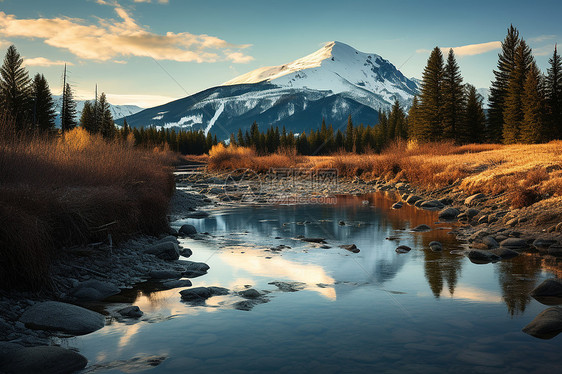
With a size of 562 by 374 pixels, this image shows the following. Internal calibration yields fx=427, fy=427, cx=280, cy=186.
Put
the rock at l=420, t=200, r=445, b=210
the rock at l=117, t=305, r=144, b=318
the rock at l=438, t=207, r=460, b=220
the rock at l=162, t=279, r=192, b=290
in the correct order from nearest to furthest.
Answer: the rock at l=117, t=305, r=144, b=318 < the rock at l=162, t=279, r=192, b=290 < the rock at l=438, t=207, r=460, b=220 < the rock at l=420, t=200, r=445, b=210

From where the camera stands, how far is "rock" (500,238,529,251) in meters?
12.4

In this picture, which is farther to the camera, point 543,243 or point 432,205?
point 432,205

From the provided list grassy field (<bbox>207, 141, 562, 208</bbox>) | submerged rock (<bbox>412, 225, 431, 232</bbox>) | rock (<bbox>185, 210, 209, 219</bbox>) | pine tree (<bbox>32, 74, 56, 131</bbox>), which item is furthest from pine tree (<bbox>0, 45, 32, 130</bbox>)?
submerged rock (<bbox>412, 225, 431, 232</bbox>)

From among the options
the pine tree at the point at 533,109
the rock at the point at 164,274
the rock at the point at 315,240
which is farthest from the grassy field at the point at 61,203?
the pine tree at the point at 533,109

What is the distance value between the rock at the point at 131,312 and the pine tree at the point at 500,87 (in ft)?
208

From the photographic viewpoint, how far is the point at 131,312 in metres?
7.58

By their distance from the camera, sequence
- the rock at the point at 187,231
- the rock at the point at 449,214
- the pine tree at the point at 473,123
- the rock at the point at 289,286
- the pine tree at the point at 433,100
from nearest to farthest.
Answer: the rock at the point at 289,286 < the rock at the point at 187,231 < the rock at the point at 449,214 < the pine tree at the point at 433,100 < the pine tree at the point at 473,123

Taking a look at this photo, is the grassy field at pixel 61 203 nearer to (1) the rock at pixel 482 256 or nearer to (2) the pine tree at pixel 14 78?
(1) the rock at pixel 482 256

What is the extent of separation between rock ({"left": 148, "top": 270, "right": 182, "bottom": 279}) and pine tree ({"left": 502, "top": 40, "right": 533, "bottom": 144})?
53041 millimetres

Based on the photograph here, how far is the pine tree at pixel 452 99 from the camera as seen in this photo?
56.3m

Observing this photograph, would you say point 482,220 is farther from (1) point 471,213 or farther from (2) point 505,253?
(2) point 505,253

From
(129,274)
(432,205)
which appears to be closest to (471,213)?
(432,205)

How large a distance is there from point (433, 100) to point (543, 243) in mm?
49344

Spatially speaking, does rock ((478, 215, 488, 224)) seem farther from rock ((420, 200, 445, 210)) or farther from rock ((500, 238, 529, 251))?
rock ((420, 200, 445, 210))
